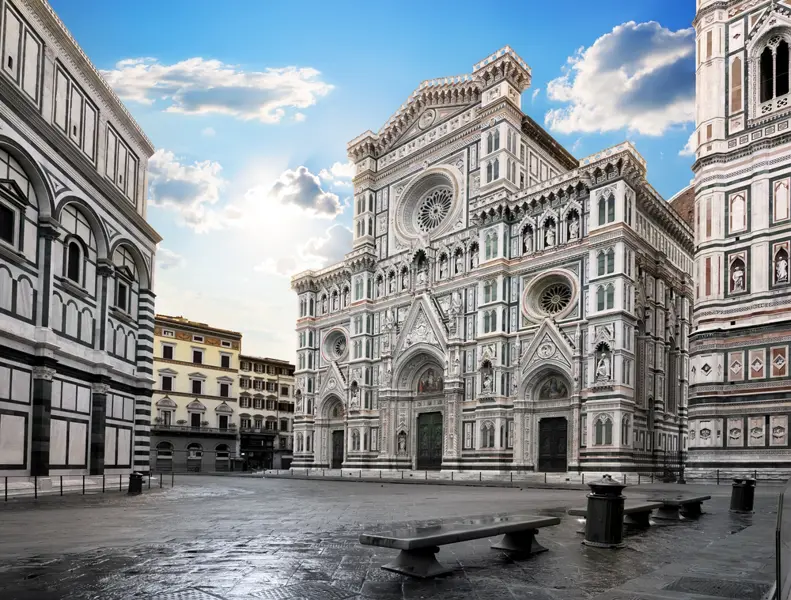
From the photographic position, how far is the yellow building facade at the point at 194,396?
70.4m

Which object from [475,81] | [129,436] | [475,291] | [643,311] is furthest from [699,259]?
[129,436]

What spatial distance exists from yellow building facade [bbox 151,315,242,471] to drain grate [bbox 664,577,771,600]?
6618 centimetres

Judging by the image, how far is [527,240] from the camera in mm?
44188

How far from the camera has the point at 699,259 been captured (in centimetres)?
3503

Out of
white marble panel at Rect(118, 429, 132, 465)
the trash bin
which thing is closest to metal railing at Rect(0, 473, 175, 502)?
white marble panel at Rect(118, 429, 132, 465)

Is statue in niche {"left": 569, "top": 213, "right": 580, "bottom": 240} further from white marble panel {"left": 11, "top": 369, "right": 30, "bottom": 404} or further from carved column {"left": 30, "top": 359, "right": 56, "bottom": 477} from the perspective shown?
white marble panel {"left": 11, "top": 369, "right": 30, "bottom": 404}

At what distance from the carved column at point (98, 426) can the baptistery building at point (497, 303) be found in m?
23.2

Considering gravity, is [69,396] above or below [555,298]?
below

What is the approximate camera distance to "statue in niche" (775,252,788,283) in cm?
3198

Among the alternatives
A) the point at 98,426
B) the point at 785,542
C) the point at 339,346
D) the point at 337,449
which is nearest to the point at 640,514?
the point at 785,542

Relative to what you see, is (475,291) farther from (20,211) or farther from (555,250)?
(20,211)

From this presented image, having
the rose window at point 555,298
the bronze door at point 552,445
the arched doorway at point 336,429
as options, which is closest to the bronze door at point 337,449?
the arched doorway at point 336,429

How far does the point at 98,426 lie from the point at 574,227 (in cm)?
2771

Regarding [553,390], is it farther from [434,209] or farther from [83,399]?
[83,399]
